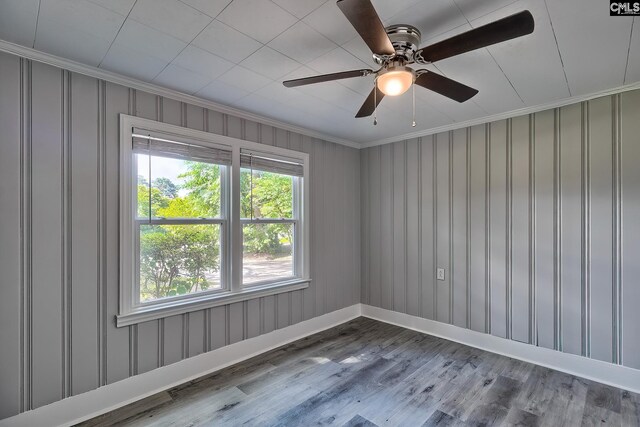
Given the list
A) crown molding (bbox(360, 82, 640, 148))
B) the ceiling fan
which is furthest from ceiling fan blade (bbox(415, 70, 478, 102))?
crown molding (bbox(360, 82, 640, 148))

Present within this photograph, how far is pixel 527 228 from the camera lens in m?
2.89

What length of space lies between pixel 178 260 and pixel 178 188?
1.99 feet

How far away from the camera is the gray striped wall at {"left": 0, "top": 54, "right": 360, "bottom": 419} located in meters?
1.84

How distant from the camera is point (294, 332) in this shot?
11.1ft

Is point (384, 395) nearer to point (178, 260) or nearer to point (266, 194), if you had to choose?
point (178, 260)

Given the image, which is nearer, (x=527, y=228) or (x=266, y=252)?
(x=527, y=228)

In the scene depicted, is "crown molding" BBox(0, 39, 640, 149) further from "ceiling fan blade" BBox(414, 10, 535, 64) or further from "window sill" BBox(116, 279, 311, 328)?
"ceiling fan blade" BBox(414, 10, 535, 64)

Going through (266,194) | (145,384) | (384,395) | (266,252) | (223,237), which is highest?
(266,194)

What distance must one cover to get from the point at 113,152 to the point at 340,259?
2690 mm

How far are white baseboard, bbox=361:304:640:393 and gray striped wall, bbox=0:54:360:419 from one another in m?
2.42

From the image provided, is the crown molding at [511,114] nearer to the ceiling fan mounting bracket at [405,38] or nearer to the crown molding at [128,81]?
the crown molding at [128,81]

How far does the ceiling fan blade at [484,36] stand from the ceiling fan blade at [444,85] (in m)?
0.14

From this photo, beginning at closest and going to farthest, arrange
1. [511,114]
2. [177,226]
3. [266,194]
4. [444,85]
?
[444,85] → [177,226] → [511,114] → [266,194]

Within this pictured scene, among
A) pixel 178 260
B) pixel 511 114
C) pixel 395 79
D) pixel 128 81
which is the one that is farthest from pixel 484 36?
pixel 178 260
